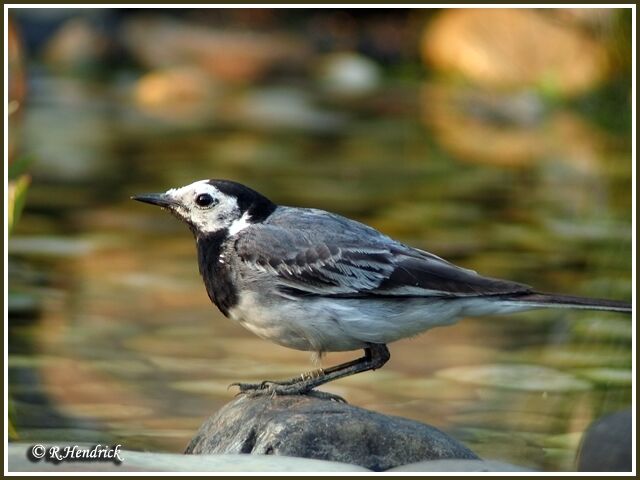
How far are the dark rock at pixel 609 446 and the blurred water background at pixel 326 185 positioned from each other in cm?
115

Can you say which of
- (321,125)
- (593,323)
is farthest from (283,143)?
(593,323)

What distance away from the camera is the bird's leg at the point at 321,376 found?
764 centimetres

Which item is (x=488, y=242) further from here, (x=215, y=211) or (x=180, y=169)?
(x=215, y=211)

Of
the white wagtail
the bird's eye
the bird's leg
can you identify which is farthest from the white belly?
the bird's eye

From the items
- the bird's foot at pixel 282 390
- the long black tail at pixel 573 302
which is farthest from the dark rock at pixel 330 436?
the long black tail at pixel 573 302

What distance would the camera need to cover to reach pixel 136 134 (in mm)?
20359

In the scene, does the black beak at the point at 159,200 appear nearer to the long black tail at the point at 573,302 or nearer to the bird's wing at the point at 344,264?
the bird's wing at the point at 344,264

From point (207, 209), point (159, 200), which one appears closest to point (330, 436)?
point (207, 209)

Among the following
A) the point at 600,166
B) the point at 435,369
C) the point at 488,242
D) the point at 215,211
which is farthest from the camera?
the point at 600,166

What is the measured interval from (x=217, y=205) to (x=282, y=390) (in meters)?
1.16

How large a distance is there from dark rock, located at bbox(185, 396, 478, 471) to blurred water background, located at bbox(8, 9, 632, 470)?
1136 mm

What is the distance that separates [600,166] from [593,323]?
7.62m

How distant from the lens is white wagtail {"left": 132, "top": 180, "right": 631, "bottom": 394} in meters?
7.35

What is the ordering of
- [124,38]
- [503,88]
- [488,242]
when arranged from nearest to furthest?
[488,242]
[503,88]
[124,38]
